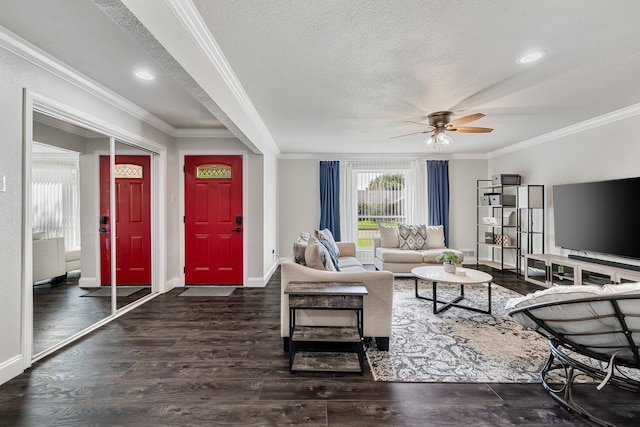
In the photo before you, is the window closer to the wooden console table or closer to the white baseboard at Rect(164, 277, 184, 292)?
the white baseboard at Rect(164, 277, 184, 292)

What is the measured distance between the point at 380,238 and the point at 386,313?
10.9 ft

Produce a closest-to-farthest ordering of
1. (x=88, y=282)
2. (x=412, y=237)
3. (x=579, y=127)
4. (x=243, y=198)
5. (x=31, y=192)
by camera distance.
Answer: (x=31, y=192)
(x=88, y=282)
(x=579, y=127)
(x=243, y=198)
(x=412, y=237)

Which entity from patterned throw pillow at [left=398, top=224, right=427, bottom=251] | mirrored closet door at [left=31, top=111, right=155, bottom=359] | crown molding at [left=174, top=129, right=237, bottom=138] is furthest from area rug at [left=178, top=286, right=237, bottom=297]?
patterned throw pillow at [left=398, top=224, right=427, bottom=251]

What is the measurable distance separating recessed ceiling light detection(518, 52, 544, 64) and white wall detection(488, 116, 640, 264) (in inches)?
95.2

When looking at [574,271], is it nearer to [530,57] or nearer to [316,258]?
[530,57]

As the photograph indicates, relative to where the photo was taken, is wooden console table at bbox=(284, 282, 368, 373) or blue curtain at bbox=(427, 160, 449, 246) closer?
wooden console table at bbox=(284, 282, 368, 373)

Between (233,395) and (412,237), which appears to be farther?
(412,237)

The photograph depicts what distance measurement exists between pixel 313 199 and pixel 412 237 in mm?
2297

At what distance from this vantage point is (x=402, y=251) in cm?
520

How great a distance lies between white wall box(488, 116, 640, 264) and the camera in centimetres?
362

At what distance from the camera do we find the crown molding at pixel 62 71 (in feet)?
6.63

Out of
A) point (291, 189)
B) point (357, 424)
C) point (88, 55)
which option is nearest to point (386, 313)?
point (357, 424)

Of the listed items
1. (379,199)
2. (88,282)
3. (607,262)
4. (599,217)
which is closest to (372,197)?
(379,199)

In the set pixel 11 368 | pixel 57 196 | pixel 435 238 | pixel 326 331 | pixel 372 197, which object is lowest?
pixel 11 368
